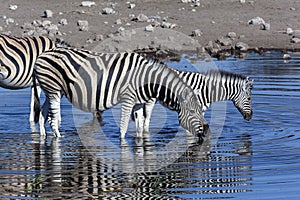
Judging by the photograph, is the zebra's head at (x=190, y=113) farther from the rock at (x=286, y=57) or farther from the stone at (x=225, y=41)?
the stone at (x=225, y=41)

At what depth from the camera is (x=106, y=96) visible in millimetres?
10945

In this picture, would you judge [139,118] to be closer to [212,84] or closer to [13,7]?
[212,84]

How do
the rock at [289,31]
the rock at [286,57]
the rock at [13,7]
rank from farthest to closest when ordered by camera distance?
the rock at [13,7]
the rock at [289,31]
the rock at [286,57]

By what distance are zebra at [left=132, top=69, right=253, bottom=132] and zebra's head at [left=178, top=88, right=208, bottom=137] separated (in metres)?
0.54

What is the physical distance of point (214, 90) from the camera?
11.9 m

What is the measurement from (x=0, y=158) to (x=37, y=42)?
3.55 metres

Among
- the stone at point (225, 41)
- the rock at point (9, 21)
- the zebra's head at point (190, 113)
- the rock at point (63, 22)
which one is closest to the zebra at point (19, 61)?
the zebra's head at point (190, 113)

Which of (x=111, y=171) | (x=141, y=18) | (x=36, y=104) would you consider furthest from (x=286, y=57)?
(x=111, y=171)

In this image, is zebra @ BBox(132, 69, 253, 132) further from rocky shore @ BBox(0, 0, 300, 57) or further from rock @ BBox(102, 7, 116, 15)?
rock @ BBox(102, 7, 116, 15)

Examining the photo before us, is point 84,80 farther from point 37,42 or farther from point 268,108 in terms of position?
point 268,108

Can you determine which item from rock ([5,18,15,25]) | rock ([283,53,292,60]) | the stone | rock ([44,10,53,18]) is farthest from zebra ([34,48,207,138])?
rock ([44,10,53,18])

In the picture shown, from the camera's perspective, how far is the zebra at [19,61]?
12.5 metres

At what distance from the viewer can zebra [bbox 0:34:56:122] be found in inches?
492

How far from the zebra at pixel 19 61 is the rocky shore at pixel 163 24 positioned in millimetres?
6938
